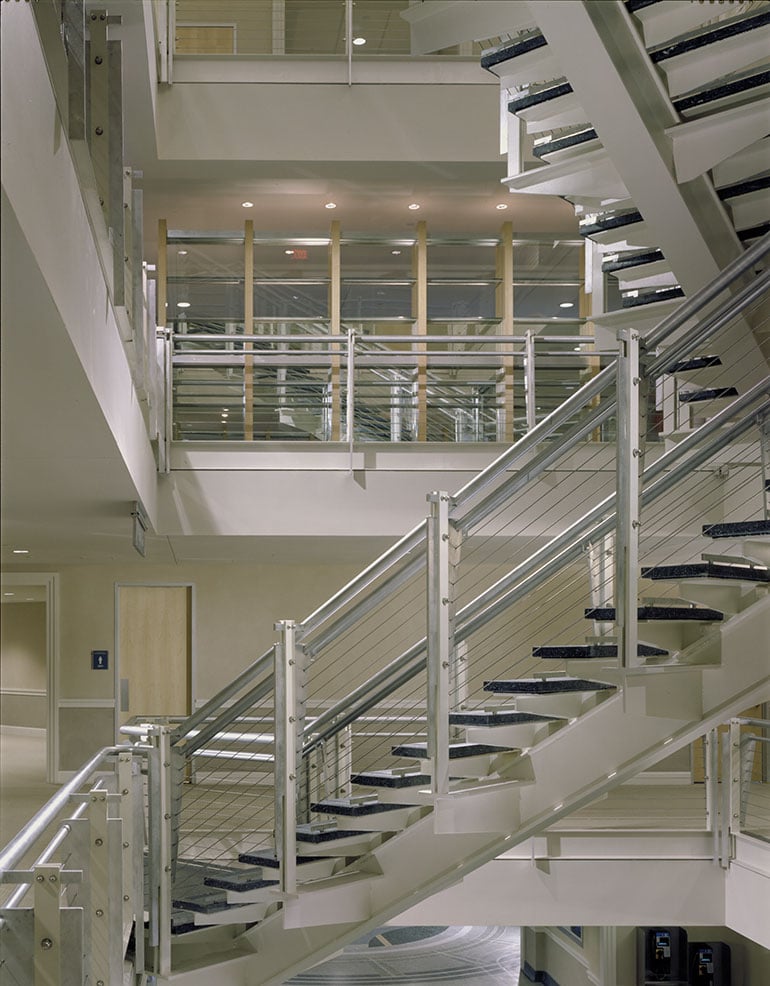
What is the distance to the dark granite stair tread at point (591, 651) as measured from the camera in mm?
4410

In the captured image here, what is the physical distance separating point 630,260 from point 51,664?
25.7 feet

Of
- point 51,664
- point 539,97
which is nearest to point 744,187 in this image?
point 539,97

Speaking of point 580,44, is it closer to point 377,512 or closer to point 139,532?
point 139,532

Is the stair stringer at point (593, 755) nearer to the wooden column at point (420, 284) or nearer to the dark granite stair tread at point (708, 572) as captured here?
the dark granite stair tread at point (708, 572)

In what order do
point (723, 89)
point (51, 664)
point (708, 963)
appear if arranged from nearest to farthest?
point (723, 89), point (708, 963), point (51, 664)

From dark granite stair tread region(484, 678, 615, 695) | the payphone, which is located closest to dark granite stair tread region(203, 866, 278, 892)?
dark granite stair tread region(484, 678, 615, 695)

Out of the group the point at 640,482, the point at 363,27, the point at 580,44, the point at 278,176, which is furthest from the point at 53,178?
the point at 363,27

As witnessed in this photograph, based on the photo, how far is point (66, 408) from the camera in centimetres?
370

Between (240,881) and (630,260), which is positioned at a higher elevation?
(630,260)

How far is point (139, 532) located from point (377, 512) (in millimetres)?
2031

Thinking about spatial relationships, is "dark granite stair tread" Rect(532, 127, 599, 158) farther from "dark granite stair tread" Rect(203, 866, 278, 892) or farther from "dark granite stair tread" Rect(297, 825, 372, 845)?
"dark granite stair tread" Rect(203, 866, 278, 892)

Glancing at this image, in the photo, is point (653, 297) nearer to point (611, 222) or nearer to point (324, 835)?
point (611, 222)

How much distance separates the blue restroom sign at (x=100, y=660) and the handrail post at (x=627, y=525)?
8.13 m

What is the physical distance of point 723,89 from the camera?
397 centimetres
